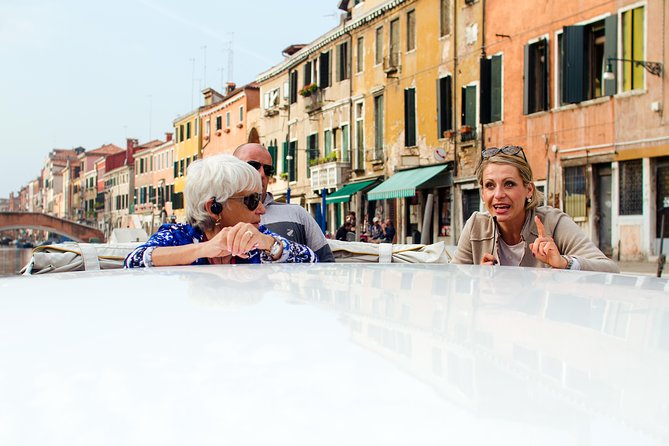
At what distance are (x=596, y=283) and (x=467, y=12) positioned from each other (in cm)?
1900

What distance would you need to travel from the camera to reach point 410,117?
22.1 meters

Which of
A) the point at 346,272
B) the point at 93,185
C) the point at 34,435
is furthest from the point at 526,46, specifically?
the point at 93,185

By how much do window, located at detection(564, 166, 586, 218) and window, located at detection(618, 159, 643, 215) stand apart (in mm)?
975

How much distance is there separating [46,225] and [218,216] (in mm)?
65311

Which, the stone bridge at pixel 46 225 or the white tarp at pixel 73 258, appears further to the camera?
the stone bridge at pixel 46 225

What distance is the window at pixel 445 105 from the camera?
20.0 meters

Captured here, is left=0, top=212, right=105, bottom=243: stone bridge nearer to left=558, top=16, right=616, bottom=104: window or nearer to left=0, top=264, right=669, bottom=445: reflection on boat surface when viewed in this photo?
left=558, top=16, right=616, bottom=104: window

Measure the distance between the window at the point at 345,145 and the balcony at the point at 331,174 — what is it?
0.30 m

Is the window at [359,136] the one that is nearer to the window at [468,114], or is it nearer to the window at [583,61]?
the window at [468,114]

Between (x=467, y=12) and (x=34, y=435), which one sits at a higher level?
(x=467, y=12)

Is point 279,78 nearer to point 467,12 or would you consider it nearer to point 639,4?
point 467,12

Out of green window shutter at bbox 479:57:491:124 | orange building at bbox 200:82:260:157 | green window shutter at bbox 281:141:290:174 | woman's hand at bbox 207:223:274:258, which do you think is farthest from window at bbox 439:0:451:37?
woman's hand at bbox 207:223:274:258

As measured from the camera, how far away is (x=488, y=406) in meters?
0.67

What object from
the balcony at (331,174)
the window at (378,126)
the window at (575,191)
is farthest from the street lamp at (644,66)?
the balcony at (331,174)
